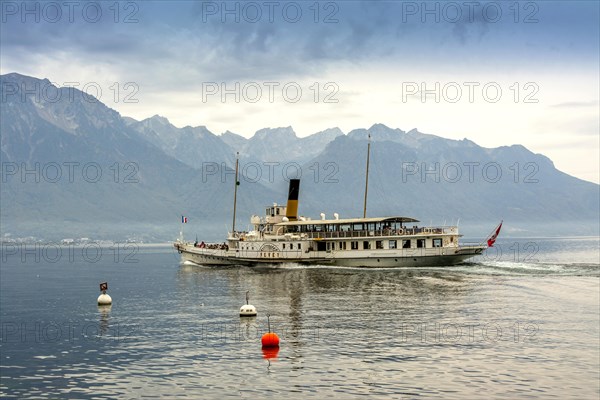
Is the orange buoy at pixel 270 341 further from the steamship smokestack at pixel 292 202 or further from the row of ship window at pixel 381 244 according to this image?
the steamship smokestack at pixel 292 202

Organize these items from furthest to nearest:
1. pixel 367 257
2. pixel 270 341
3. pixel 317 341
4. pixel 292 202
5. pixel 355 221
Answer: pixel 292 202
pixel 367 257
pixel 355 221
pixel 317 341
pixel 270 341

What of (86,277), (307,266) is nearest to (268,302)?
(307,266)

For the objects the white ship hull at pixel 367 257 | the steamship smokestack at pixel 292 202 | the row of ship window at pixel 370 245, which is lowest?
the white ship hull at pixel 367 257

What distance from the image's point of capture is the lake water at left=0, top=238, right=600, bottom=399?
4134cm

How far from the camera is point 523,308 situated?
70.9 m

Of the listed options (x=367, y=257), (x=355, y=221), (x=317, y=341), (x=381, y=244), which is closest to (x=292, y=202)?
(x=355, y=221)

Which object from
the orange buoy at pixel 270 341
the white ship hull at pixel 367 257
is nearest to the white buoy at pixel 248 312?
the orange buoy at pixel 270 341

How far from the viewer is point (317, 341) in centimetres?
5331

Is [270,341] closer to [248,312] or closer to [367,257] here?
[248,312]

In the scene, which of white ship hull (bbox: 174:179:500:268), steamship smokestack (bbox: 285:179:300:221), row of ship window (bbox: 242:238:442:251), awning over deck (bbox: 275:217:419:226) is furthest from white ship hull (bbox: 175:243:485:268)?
steamship smokestack (bbox: 285:179:300:221)

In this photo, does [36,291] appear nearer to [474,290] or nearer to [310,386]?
[474,290]

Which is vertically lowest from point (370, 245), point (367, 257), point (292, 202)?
point (367, 257)

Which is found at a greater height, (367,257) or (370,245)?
(370,245)

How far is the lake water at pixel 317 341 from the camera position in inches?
1628
